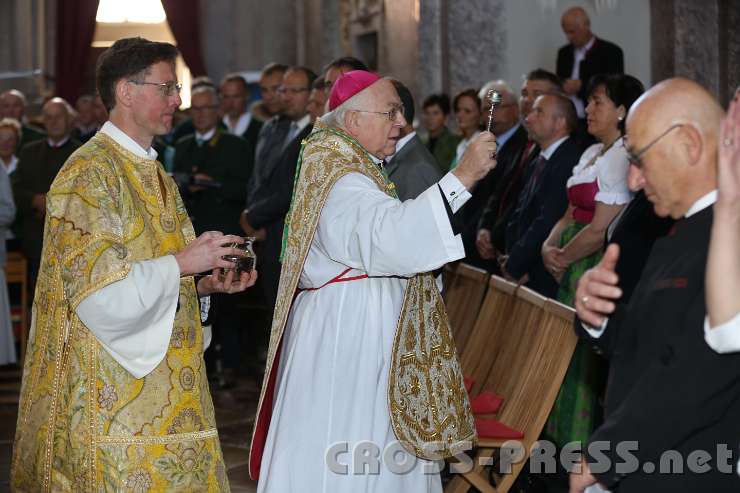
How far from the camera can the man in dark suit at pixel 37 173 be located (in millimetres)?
9211

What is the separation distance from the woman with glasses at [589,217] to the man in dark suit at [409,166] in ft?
2.62

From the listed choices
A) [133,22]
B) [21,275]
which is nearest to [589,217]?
[21,275]

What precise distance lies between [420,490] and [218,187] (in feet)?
14.9

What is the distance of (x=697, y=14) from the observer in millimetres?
7805

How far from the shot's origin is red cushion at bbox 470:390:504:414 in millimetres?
5121

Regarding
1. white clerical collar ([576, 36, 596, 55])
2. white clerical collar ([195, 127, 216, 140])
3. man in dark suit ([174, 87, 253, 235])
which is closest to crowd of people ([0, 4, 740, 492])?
white clerical collar ([576, 36, 596, 55])

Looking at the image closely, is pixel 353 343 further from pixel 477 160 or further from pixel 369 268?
pixel 477 160

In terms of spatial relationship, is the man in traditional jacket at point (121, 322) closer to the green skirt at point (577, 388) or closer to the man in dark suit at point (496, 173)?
the green skirt at point (577, 388)

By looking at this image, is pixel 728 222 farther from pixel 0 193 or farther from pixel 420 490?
pixel 0 193

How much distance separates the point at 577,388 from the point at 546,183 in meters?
1.29

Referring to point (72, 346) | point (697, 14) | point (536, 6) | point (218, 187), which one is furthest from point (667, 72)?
point (72, 346)

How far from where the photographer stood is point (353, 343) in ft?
13.3

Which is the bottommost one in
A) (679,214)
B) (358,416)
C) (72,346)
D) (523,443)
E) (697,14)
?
(523,443)

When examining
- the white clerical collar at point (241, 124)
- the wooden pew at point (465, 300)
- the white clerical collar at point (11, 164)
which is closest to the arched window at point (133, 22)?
the white clerical collar at point (241, 124)
